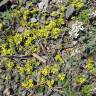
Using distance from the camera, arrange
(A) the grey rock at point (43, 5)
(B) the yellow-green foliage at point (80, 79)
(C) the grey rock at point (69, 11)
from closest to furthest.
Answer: (B) the yellow-green foliage at point (80, 79)
(C) the grey rock at point (69, 11)
(A) the grey rock at point (43, 5)

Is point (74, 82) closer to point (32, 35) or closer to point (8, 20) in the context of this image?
point (32, 35)

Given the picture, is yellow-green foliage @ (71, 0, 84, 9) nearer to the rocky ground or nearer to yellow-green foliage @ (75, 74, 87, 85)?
the rocky ground

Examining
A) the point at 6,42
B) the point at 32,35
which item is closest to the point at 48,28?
the point at 32,35

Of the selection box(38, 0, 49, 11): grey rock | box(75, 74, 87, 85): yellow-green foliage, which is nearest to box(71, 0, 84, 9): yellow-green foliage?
box(38, 0, 49, 11): grey rock

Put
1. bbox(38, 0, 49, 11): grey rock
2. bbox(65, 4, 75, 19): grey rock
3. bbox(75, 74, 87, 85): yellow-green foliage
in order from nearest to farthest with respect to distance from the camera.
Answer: bbox(75, 74, 87, 85): yellow-green foliage
bbox(65, 4, 75, 19): grey rock
bbox(38, 0, 49, 11): grey rock

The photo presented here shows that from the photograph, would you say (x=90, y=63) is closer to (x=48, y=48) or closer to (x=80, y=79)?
(x=80, y=79)

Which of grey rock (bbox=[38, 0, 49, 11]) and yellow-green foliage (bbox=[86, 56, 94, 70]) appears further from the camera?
grey rock (bbox=[38, 0, 49, 11])

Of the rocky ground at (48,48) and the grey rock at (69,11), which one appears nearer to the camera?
the rocky ground at (48,48)

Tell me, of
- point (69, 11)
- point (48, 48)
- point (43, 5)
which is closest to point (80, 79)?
point (48, 48)

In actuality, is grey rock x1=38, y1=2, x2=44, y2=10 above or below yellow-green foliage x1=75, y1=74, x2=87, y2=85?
above

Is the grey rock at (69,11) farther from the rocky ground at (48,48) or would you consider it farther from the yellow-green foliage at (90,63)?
the yellow-green foliage at (90,63)

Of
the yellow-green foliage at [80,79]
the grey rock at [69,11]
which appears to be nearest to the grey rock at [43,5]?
the grey rock at [69,11]
